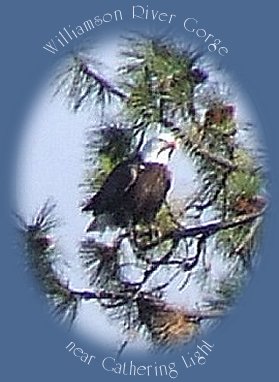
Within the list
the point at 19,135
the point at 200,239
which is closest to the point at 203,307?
the point at 200,239

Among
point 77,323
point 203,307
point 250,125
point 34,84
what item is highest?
point 250,125

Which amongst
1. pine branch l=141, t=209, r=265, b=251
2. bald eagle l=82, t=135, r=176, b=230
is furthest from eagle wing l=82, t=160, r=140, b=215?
pine branch l=141, t=209, r=265, b=251

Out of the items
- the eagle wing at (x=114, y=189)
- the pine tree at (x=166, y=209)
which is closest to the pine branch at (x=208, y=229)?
the pine tree at (x=166, y=209)

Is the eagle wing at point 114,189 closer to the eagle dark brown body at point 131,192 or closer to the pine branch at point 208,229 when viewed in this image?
the eagle dark brown body at point 131,192

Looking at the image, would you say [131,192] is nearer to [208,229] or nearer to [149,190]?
[149,190]

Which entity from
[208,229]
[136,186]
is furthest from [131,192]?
[208,229]

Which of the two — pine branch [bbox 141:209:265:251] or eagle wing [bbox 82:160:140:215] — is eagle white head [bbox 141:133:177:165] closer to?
eagle wing [bbox 82:160:140:215]

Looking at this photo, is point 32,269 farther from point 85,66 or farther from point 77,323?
point 85,66
